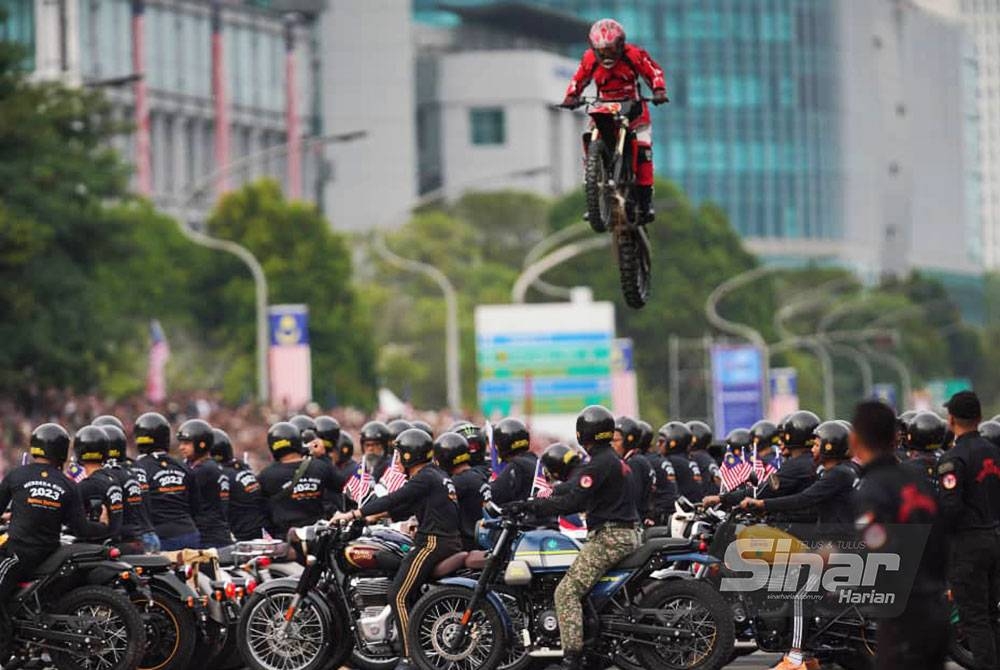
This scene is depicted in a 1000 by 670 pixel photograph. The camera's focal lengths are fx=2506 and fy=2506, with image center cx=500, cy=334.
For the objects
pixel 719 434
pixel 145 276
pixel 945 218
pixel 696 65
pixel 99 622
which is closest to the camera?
pixel 99 622

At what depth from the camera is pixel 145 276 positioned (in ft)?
246

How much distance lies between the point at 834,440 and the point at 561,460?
1.84 meters

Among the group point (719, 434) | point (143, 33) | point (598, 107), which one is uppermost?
point (143, 33)

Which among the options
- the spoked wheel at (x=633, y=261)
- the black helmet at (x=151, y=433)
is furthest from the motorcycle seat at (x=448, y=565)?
the black helmet at (x=151, y=433)

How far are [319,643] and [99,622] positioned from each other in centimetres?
147

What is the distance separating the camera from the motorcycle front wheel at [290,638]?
55.2 ft

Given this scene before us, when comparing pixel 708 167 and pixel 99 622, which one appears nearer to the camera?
pixel 99 622

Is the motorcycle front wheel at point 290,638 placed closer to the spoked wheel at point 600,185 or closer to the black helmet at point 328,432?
the spoked wheel at point 600,185

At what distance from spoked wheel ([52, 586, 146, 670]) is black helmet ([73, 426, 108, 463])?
1.15m

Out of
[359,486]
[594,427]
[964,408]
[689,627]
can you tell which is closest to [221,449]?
[359,486]

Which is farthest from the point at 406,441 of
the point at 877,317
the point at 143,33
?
the point at 877,317

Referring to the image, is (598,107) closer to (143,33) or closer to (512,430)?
(512,430)

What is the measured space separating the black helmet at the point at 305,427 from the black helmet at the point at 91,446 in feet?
9.20

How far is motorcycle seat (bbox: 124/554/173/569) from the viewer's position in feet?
55.4
